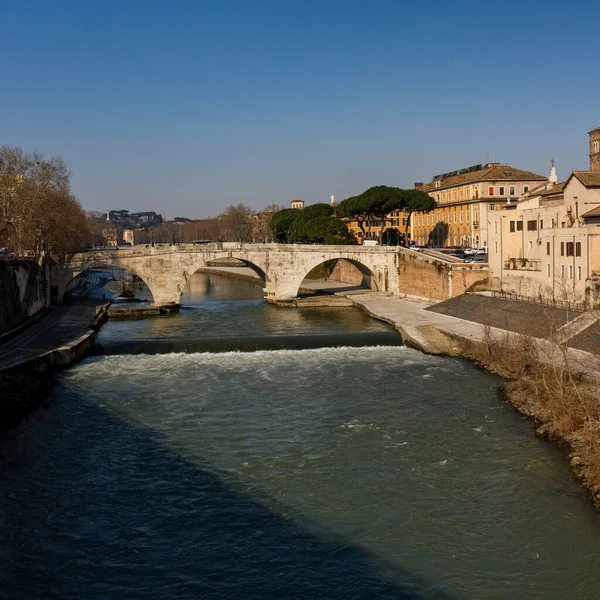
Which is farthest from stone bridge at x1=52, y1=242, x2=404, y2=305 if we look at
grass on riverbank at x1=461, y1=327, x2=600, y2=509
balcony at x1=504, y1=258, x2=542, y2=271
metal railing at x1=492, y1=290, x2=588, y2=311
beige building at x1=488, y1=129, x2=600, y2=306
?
grass on riverbank at x1=461, y1=327, x2=600, y2=509

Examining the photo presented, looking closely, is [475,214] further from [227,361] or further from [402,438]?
[402,438]

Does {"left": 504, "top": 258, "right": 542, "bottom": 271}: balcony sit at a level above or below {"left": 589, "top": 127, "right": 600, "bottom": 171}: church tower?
below

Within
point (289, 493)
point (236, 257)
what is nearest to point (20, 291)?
point (236, 257)

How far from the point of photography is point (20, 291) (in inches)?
1227

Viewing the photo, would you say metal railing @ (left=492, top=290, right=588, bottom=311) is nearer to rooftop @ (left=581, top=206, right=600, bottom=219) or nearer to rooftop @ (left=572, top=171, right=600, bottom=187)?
rooftop @ (left=581, top=206, right=600, bottom=219)

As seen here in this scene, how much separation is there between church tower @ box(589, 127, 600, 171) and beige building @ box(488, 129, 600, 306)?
51.3 feet

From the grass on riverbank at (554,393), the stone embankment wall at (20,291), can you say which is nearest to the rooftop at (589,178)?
the grass on riverbank at (554,393)

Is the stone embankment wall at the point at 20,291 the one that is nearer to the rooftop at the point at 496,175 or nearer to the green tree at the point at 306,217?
the green tree at the point at 306,217

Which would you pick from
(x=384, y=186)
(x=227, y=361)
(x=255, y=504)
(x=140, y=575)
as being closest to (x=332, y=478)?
(x=255, y=504)

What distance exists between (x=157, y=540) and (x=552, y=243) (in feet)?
78.1

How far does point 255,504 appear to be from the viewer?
13.8 m

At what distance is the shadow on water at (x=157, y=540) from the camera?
11.1 m

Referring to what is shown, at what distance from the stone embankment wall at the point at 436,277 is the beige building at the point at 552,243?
0.98m

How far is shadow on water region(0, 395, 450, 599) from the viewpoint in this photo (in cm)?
1105
